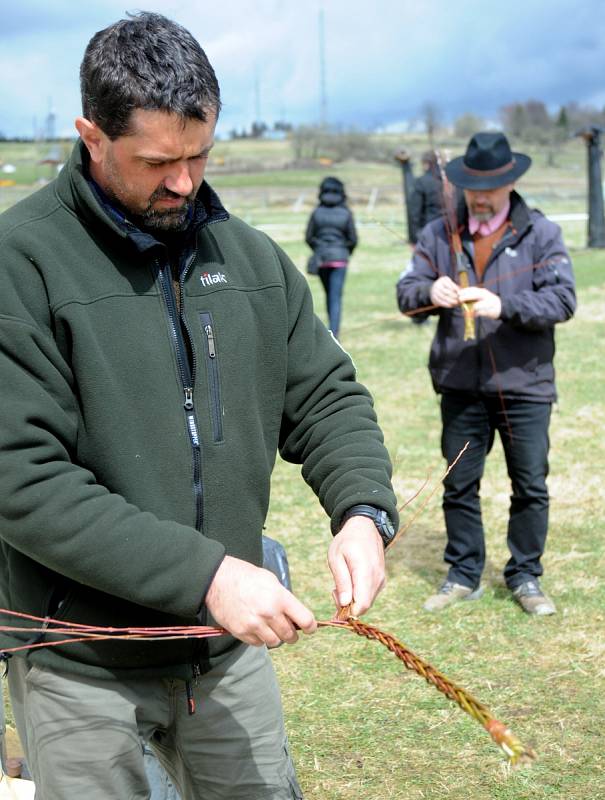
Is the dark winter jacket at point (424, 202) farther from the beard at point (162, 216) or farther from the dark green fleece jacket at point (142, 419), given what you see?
the beard at point (162, 216)

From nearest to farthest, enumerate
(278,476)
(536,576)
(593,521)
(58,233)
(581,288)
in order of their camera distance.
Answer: (58,233), (536,576), (593,521), (278,476), (581,288)

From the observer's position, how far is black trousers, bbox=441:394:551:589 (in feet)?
16.8

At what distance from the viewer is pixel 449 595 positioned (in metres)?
5.38

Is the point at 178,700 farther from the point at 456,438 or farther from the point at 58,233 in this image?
the point at 456,438

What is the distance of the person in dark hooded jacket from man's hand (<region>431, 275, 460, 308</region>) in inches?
289

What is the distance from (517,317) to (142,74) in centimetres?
317

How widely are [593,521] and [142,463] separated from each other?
4845 millimetres

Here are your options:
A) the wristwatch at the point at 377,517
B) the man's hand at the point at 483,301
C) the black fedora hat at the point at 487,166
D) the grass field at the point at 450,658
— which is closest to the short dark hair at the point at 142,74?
the wristwatch at the point at 377,517

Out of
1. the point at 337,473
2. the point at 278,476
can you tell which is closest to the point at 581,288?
the point at 278,476

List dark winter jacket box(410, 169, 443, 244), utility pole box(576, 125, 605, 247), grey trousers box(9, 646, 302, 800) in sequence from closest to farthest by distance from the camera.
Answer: grey trousers box(9, 646, 302, 800)
dark winter jacket box(410, 169, 443, 244)
utility pole box(576, 125, 605, 247)

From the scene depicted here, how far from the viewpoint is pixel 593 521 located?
21.3 feet

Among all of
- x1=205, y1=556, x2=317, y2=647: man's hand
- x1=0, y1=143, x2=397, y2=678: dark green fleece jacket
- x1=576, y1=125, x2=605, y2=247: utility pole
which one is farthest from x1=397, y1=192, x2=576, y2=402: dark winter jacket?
x1=576, y1=125, x2=605, y2=247: utility pole

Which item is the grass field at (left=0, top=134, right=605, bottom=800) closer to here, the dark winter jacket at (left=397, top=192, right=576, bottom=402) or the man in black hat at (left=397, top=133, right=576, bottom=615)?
the man in black hat at (left=397, top=133, right=576, bottom=615)

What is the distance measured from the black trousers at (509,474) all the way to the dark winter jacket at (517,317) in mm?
109
